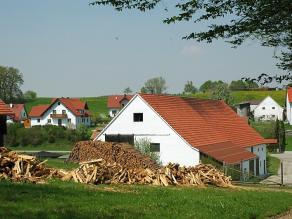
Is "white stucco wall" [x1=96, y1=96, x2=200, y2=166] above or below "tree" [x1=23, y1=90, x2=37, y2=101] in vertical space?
below

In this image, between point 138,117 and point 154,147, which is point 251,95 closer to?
point 138,117

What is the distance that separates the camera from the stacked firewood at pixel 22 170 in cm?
1515

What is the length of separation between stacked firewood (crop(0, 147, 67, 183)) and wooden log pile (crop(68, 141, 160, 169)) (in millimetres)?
13608

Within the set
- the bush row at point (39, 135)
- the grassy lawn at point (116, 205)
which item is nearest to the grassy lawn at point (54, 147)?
the bush row at point (39, 135)

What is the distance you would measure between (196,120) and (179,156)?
19.6 feet

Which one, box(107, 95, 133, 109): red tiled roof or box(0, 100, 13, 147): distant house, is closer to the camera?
box(0, 100, 13, 147): distant house

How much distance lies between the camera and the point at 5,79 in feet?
450

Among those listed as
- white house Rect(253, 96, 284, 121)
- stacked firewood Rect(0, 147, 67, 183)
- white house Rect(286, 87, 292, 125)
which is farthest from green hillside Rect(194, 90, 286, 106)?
stacked firewood Rect(0, 147, 67, 183)

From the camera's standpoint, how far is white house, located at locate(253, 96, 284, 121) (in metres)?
126

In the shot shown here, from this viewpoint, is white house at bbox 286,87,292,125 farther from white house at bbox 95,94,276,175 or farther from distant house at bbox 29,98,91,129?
white house at bbox 95,94,276,175

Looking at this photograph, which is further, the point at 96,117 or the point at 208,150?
the point at 96,117

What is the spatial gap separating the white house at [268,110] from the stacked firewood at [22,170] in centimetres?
11173

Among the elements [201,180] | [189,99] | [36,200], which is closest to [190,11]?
[36,200]

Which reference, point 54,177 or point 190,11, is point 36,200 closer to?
point 190,11
